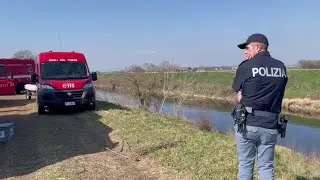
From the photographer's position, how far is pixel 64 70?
1460 cm

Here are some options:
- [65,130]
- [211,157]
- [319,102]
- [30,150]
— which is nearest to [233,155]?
[211,157]

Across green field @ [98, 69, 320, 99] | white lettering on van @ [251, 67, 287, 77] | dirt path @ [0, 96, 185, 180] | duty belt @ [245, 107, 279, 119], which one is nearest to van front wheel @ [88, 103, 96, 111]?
dirt path @ [0, 96, 185, 180]

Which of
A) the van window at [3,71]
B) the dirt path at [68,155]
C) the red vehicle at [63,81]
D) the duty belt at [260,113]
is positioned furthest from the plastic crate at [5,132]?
the van window at [3,71]

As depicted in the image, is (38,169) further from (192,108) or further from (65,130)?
(192,108)

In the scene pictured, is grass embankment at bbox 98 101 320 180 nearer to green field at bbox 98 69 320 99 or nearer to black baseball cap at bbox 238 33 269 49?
black baseball cap at bbox 238 33 269 49

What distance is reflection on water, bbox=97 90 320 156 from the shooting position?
16.4 m

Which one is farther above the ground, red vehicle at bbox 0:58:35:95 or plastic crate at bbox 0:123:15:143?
red vehicle at bbox 0:58:35:95

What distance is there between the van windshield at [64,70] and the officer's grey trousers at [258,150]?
10.7m

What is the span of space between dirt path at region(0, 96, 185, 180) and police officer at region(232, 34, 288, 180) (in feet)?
6.70

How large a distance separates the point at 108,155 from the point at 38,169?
56.9 inches

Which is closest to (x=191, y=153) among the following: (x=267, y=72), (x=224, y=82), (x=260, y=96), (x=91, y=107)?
(x=260, y=96)

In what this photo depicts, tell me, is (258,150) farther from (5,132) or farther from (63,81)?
(63,81)

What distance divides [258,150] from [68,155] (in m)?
4.28

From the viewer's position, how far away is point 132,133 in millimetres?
9719
